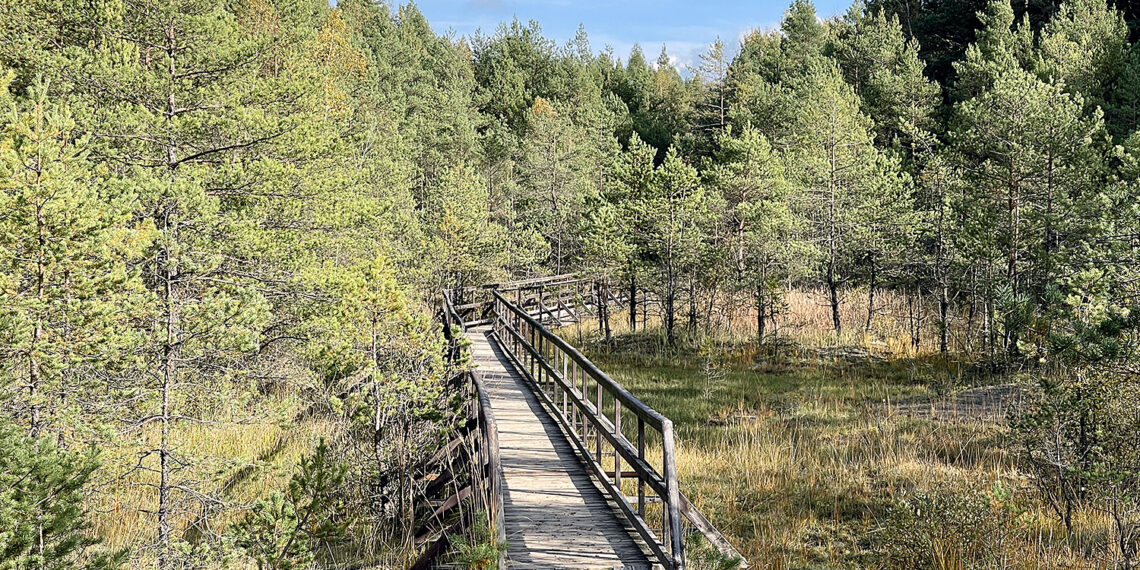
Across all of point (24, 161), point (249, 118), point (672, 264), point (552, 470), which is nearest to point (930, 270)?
point (672, 264)

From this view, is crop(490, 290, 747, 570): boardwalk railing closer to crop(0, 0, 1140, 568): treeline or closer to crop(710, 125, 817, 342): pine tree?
crop(0, 0, 1140, 568): treeline

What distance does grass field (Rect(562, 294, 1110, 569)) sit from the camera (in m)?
7.47

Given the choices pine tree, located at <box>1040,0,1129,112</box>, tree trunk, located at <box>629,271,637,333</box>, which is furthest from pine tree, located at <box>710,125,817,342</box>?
pine tree, located at <box>1040,0,1129,112</box>

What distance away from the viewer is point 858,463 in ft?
35.6

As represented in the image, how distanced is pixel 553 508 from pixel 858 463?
5.62 meters

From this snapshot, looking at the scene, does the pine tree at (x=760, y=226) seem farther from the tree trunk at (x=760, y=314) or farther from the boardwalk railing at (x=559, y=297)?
the boardwalk railing at (x=559, y=297)

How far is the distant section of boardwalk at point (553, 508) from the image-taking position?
20.6 ft

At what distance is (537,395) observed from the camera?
1288 cm

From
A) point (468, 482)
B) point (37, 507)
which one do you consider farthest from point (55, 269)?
point (468, 482)

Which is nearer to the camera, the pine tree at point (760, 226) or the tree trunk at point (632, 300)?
the pine tree at point (760, 226)

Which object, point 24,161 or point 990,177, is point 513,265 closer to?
point 990,177

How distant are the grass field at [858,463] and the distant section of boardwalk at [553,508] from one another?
195cm

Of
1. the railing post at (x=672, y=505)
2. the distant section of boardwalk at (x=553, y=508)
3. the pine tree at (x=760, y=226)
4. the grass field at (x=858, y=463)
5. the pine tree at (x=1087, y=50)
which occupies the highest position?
the pine tree at (x=1087, y=50)

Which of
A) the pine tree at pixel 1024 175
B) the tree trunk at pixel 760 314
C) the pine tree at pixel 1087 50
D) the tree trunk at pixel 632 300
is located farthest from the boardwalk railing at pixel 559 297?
the pine tree at pixel 1087 50
